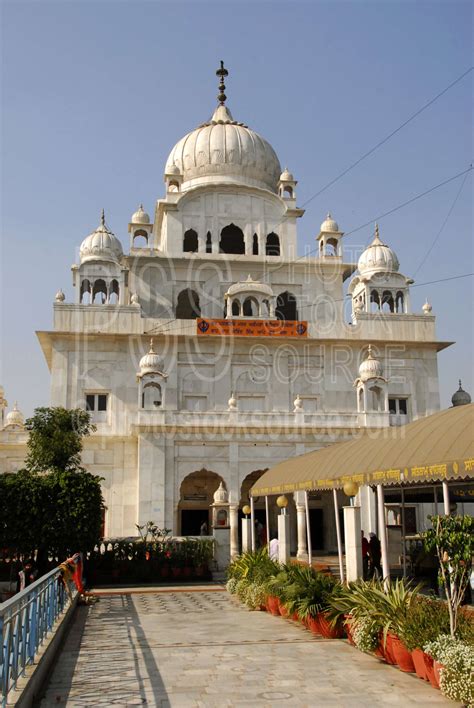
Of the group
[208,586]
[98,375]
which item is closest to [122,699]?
[208,586]

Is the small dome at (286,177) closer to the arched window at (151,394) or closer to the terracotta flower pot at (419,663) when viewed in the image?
the arched window at (151,394)

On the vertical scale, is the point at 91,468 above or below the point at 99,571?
above

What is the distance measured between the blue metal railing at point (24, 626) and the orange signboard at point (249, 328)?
23.5m

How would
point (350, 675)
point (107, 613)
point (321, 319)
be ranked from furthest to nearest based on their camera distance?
point (321, 319) < point (107, 613) < point (350, 675)

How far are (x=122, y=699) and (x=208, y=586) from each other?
1477 cm

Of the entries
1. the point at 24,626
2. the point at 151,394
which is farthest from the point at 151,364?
the point at 24,626

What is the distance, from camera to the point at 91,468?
3384cm

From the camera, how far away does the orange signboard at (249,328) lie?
36312 millimetres

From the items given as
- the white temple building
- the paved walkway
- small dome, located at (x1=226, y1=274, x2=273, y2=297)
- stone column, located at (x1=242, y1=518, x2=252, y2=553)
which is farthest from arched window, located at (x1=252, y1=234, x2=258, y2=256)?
the paved walkway

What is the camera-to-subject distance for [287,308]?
40.4 m

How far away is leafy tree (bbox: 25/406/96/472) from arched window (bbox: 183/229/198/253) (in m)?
15.1

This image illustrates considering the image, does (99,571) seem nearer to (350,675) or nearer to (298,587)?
(298,587)

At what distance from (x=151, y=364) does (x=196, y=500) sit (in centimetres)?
638

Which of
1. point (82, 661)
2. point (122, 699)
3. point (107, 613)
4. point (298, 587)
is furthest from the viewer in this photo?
point (107, 613)
